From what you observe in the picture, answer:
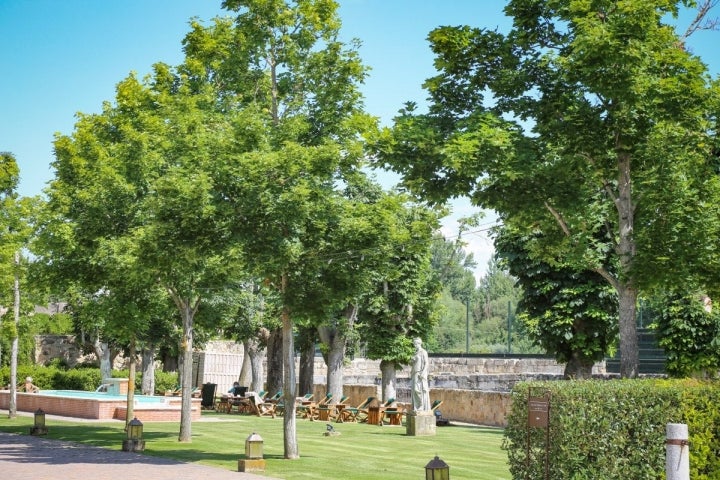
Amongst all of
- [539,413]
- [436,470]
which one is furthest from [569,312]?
[436,470]

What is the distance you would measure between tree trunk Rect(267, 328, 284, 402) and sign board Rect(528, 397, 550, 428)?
29563mm

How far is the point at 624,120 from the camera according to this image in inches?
645

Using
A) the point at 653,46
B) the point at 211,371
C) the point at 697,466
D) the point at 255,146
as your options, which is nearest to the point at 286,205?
the point at 255,146

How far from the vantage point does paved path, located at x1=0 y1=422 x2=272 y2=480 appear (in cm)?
1584

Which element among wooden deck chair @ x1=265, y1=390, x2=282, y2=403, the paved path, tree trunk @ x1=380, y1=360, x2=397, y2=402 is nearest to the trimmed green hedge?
the paved path

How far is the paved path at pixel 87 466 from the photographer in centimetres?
1584

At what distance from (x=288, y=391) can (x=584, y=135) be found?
846 centimetres

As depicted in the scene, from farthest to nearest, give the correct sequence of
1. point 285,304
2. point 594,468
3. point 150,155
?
point 150,155 < point 285,304 < point 594,468

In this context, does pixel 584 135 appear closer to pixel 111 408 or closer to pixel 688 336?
pixel 688 336

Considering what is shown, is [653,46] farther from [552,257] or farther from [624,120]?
[552,257]

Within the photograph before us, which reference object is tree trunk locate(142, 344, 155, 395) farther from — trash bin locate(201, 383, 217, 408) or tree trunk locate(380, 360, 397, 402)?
tree trunk locate(380, 360, 397, 402)

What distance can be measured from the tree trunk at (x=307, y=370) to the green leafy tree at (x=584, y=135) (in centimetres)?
2543

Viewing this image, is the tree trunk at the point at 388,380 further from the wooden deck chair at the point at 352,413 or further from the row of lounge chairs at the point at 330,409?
the wooden deck chair at the point at 352,413

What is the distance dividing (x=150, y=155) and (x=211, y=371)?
30.8 meters
